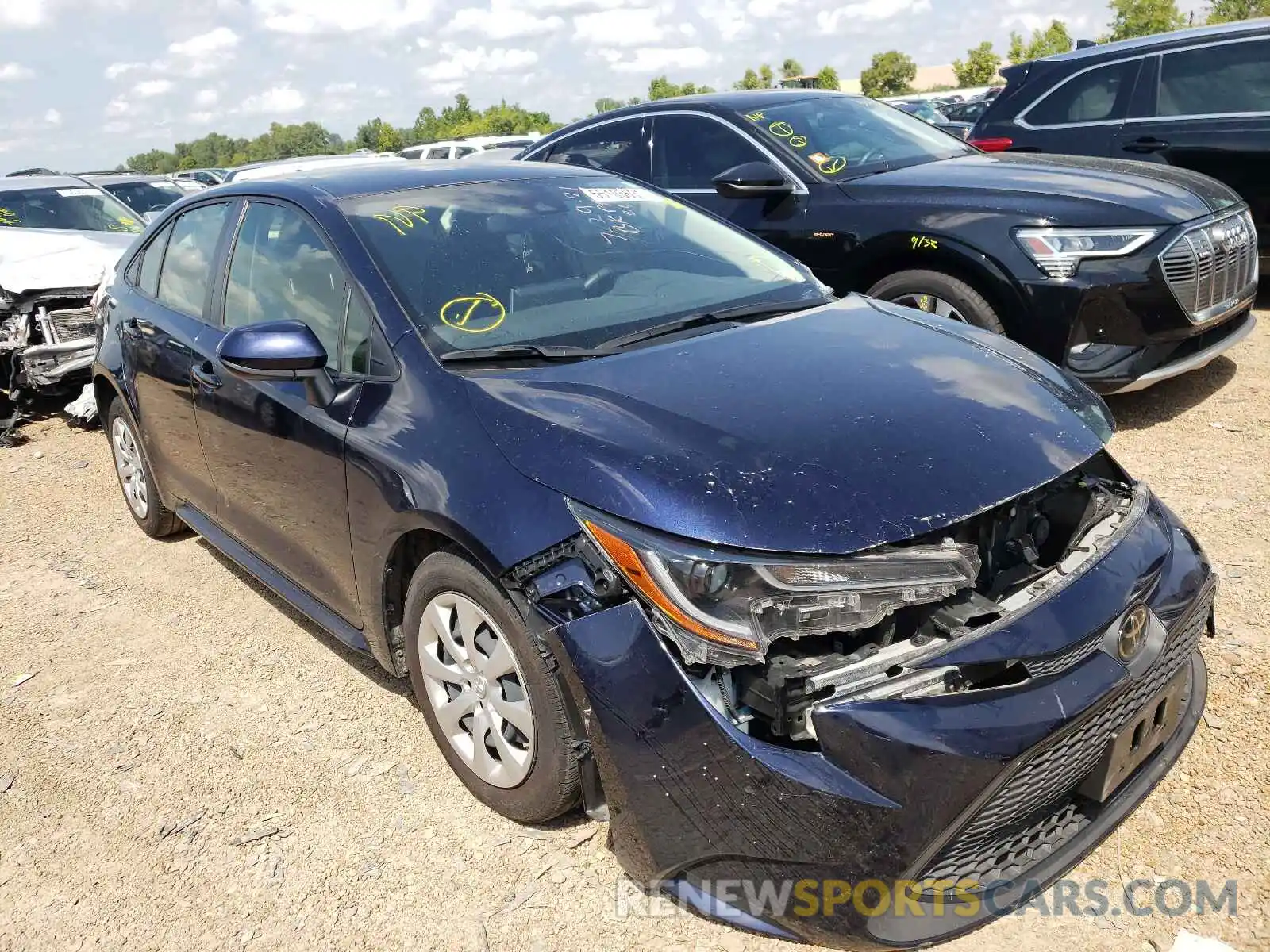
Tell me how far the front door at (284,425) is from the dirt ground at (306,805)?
1.54 ft

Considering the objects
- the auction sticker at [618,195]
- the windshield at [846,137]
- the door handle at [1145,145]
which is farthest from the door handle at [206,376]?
the door handle at [1145,145]

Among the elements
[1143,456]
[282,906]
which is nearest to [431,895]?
[282,906]

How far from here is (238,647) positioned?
379 centimetres

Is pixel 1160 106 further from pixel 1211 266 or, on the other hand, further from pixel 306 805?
pixel 306 805

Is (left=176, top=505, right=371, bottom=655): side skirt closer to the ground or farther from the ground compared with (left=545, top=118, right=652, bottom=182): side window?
closer to the ground

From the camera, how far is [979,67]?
5700 cm

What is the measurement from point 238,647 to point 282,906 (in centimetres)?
152

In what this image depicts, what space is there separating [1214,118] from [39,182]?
383 inches

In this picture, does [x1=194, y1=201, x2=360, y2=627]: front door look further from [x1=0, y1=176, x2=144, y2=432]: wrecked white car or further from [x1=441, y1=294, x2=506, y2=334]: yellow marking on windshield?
[x1=0, y1=176, x2=144, y2=432]: wrecked white car

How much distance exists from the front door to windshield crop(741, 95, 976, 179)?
132 inches

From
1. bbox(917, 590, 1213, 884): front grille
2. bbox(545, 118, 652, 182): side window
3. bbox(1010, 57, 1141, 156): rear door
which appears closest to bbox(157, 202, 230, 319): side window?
bbox(545, 118, 652, 182): side window

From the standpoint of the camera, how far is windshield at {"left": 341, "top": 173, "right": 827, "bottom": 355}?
9.50ft

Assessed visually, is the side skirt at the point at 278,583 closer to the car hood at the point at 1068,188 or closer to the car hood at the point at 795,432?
the car hood at the point at 795,432

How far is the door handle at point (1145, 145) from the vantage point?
7.02 meters
